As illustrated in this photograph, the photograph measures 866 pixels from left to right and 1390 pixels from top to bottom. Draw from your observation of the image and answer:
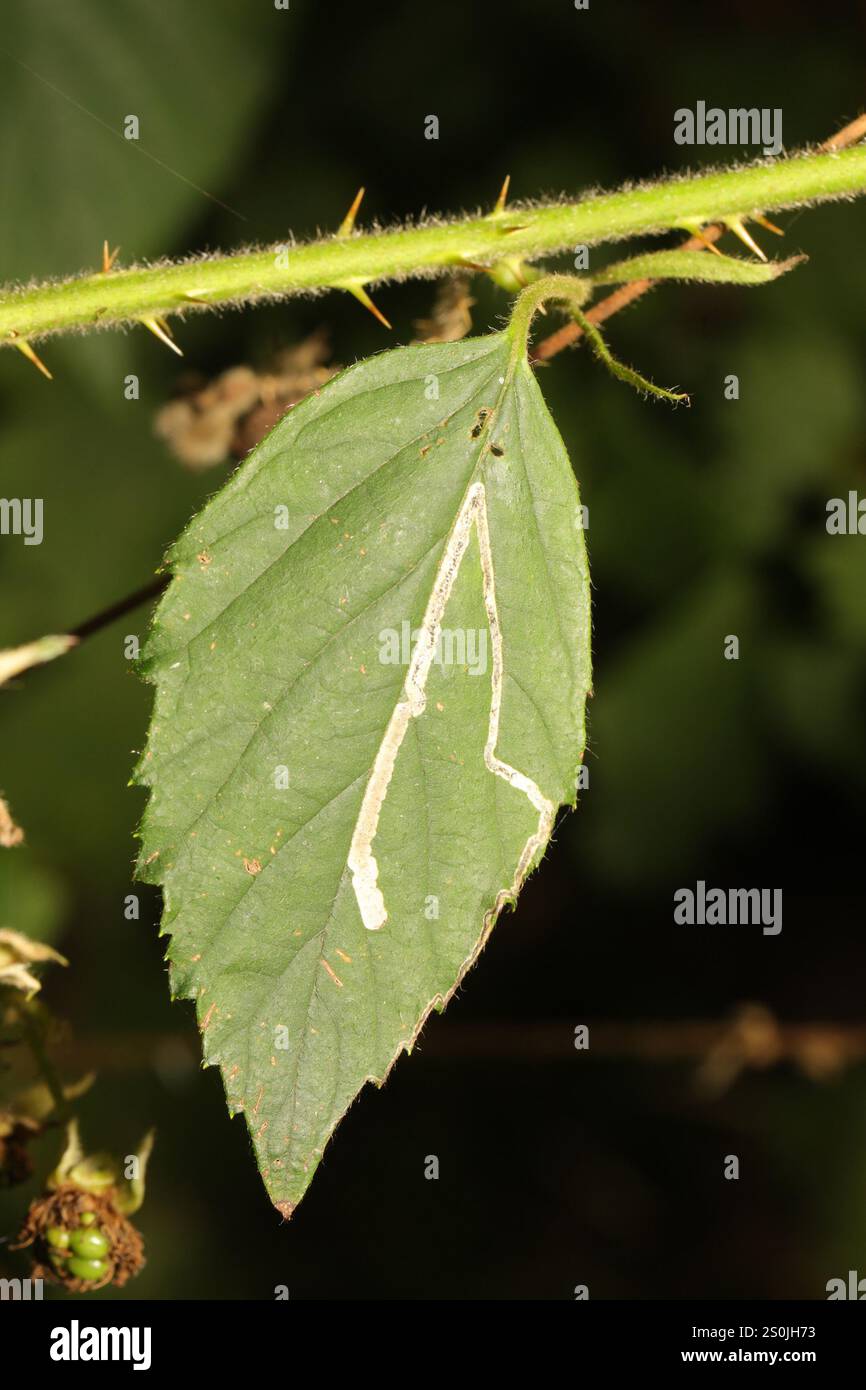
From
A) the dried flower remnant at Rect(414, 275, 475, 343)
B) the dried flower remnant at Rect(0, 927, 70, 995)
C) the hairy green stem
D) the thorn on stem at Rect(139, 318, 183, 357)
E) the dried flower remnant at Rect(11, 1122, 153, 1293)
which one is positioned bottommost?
the dried flower remnant at Rect(11, 1122, 153, 1293)

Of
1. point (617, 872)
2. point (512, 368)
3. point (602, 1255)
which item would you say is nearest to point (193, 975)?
point (512, 368)

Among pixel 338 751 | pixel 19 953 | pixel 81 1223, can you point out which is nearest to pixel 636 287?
pixel 338 751

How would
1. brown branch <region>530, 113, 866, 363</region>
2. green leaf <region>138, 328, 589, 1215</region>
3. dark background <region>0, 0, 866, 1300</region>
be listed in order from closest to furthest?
green leaf <region>138, 328, 589, 1215</region> → brown branch <region>530, 113, 866, 363</region> → dark background <region>0, 0, 866, 1300</region>

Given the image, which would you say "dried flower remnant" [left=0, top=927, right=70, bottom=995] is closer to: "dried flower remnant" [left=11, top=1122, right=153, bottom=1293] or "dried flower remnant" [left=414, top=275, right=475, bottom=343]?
"dried flower remnant" [left=11, top=1122, right=153, bottom=1293]

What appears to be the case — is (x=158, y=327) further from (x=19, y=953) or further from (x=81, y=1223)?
(x=81, y=1223)

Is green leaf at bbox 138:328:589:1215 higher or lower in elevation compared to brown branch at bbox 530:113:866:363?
lower

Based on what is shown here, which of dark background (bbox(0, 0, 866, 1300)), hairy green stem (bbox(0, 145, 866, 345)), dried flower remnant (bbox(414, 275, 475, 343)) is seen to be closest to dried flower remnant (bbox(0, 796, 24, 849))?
hairy green stem (bbox(0, 145, 866, 345))

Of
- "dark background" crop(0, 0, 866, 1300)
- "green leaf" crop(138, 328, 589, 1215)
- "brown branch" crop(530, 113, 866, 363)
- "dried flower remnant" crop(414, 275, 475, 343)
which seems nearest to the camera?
"green leaf" crop(138, 328, 589, 1215)
